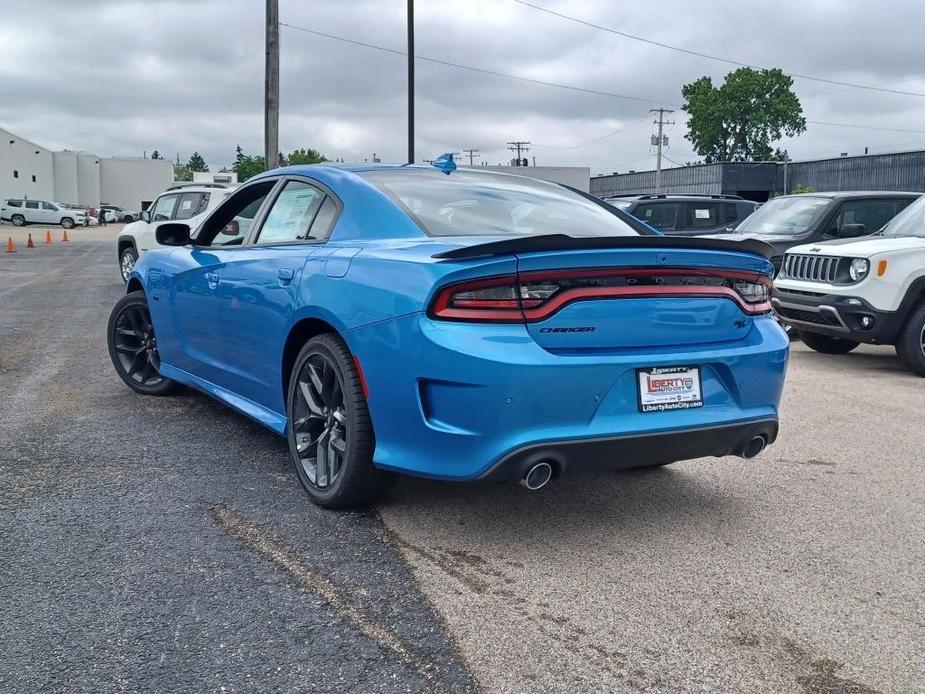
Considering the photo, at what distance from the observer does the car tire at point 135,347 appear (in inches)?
261

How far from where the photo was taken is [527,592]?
11.0ft

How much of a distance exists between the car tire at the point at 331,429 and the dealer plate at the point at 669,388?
1103mm

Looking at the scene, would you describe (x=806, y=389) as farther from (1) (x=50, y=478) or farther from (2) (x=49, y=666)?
(2) (x=49, y=666)

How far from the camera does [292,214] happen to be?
4902 mm

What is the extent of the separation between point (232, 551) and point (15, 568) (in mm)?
775

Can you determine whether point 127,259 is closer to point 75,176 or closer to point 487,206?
point 487,206

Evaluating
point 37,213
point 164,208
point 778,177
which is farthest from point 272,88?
point 778,177

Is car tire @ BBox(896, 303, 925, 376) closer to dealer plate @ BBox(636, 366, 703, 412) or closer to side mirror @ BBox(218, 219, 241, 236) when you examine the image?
dealer plate @ BBox(636, 366, 703, 412)

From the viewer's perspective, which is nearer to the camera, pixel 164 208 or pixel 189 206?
pixel 189 206

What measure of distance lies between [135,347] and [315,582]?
391 cm

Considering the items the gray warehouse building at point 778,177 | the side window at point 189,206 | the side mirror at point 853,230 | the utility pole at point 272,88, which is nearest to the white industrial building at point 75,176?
the gray warehouse building at point 778,177

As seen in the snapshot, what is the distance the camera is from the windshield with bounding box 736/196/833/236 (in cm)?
1133

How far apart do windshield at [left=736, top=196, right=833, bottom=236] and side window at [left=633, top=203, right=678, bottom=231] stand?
11.2 ft

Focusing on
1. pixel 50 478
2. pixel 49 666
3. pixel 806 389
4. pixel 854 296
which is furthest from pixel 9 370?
pixel 854 296
